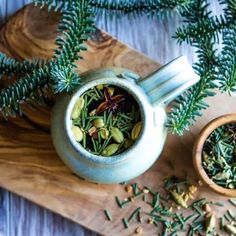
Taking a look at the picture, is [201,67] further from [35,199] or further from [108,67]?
[35,199]

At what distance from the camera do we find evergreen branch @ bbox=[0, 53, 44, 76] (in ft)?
3.10

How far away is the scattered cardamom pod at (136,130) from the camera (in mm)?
886

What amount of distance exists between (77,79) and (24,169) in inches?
7.3

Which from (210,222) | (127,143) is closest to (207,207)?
(210,222)

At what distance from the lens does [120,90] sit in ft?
2.92

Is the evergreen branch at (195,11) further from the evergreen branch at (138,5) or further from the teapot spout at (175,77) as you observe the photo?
the teapot spout at (175,77)

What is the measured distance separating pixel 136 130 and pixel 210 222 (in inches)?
8.0

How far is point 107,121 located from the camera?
90 cm

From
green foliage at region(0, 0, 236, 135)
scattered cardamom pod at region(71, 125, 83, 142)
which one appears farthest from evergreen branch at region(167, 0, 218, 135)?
scattered cardamom pod at region(71, 125, 83, 142)

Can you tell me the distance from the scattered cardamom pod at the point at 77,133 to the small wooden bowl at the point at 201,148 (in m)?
0.17

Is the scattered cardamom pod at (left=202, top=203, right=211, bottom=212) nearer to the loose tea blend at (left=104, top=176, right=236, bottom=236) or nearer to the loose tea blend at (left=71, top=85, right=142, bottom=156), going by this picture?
the loose tea blend at (left=104, top=176, right=236, bottom=236)

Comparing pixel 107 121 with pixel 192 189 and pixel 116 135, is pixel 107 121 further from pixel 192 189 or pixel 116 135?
pixel 192 189

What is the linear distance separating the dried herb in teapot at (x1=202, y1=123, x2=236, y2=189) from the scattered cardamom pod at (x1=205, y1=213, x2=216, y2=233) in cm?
6

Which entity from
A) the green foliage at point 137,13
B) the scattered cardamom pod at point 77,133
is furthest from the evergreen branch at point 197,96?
the scattered cardamom pod at point 77,133
